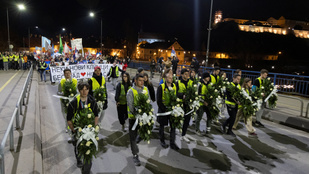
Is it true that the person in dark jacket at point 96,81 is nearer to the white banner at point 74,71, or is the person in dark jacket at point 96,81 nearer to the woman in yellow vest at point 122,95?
the woman in yellow vest at point 122,95

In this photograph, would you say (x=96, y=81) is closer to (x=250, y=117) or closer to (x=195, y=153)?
(x=195, y=153)

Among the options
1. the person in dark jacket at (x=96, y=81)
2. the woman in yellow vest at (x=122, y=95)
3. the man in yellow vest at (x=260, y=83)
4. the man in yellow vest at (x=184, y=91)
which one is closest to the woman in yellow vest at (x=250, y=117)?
the man in yellow vest at (x=260, y=83)

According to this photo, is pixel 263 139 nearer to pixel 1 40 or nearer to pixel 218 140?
pixel 218 140

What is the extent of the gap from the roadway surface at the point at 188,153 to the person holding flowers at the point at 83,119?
3.53 feet

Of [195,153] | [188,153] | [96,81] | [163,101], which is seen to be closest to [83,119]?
[163,101]

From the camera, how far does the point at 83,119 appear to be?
13.3 feet

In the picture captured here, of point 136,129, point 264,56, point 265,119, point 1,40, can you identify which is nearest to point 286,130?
point 265,119

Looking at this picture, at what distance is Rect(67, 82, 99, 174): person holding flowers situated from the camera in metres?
3.95

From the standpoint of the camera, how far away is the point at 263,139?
280 inches

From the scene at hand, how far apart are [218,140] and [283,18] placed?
134m

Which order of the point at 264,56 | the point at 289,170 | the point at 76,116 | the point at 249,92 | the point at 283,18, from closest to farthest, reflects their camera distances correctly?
the point at 76,116
the point at 289,170
the point at 249,92
the point at 264,56
the point at 283,18

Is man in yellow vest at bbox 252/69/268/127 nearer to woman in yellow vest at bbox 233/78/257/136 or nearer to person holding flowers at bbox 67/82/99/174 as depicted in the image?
woman in yellow vest at bbox 233/78/257/136

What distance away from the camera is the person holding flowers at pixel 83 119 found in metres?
3.95

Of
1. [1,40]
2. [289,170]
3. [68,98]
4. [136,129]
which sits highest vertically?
[1,40]
